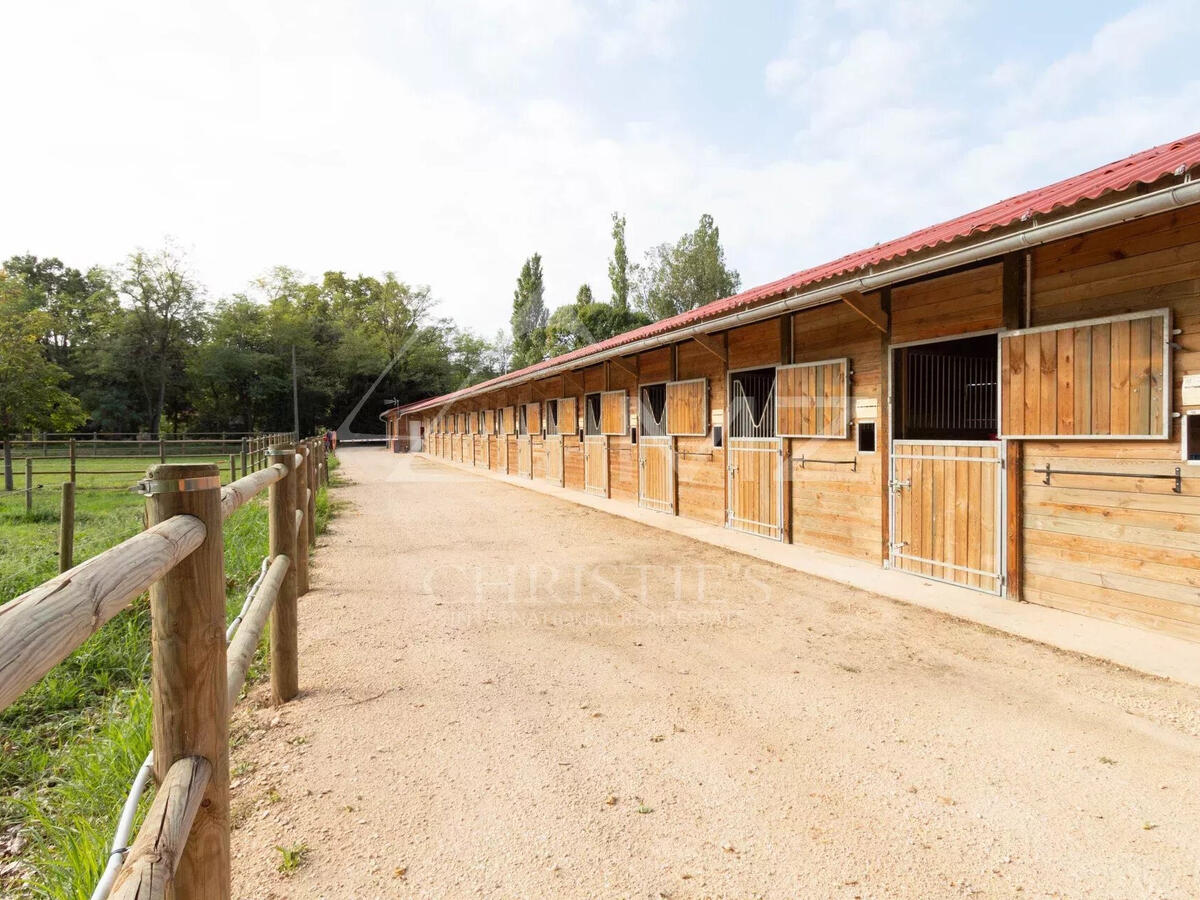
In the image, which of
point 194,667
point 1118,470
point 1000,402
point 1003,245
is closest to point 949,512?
point 1000,402

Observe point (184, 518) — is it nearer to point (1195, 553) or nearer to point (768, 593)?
point (768, 593)

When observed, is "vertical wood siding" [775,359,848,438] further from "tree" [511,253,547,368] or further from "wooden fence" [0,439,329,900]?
"tree" [511,253,547,368]

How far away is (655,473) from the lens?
32.2 feet

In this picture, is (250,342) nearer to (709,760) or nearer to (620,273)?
(620,273)

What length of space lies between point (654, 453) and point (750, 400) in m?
2.35

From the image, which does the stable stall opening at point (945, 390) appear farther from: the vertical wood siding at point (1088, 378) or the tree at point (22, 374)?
the tree at point (22, 374)

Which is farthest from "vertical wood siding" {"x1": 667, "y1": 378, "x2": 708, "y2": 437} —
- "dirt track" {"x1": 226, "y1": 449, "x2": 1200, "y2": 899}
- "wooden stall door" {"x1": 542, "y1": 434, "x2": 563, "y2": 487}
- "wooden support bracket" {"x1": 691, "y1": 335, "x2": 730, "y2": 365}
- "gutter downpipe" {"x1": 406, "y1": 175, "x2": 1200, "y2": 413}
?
"wooden stall door" {"x1": 542, "y1": 434, "x2": 563, "y2": 487}

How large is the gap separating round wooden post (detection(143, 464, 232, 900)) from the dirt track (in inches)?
21.1

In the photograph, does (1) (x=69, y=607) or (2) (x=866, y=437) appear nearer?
(1) (x=69, y=607)

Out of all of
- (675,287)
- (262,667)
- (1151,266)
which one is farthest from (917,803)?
(675,287)

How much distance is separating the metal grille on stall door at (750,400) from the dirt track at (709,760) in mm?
3288

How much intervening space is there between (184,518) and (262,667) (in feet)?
8.51

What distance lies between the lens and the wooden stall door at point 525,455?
16.2m

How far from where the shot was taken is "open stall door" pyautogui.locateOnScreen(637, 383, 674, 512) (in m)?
9.43
